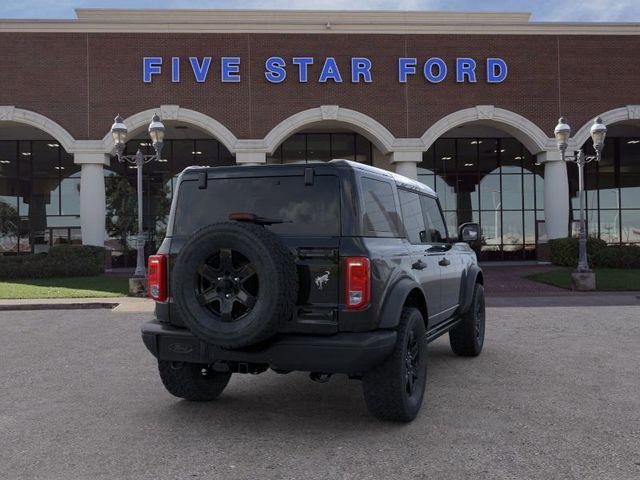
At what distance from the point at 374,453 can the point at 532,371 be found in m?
3.35

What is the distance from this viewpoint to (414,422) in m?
4.80

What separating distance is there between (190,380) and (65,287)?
1434cm

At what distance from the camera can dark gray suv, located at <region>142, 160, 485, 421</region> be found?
424cm

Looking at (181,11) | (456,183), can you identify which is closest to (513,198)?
(456,183)

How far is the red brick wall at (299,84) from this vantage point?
935 inches

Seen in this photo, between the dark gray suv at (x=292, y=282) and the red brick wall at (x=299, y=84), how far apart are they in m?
19.9

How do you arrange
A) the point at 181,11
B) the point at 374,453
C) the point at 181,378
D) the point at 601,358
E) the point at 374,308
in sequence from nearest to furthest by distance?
the point at 374,453, the point at 374,308, the point at 181,378, the point at 601,358, the point at 181,11

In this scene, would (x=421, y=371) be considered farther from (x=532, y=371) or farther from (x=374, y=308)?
(x=532, y=371)

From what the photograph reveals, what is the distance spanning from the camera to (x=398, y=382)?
4512mm

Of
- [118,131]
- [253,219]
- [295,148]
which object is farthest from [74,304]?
[295,148]

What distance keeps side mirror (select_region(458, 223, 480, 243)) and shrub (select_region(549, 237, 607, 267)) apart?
1739 centimetres

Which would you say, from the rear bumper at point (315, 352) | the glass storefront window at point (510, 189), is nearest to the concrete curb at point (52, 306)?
the rear bumper at point (315, 352)

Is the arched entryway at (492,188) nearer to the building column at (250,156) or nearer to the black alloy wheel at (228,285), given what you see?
the building column at (250,156)

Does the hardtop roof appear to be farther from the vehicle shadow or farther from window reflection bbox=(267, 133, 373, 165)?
window reflection bbox=(267, 133, 373, 165)
